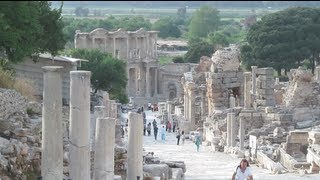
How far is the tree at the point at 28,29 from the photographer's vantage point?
19686 mm

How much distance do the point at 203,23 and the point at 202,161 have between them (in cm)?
11171

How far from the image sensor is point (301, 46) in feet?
245

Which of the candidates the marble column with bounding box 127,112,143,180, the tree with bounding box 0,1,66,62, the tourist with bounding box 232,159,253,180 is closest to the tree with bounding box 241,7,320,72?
the tree with bounding box 0,1,66,62

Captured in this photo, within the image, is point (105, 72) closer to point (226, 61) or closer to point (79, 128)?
point (226, 61)

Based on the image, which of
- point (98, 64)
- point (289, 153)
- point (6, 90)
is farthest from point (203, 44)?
point (6, 90)

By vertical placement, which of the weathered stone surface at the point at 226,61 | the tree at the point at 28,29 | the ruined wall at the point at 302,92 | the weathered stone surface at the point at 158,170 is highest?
the tree at the point at 28,29

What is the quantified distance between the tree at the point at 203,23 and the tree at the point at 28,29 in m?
110

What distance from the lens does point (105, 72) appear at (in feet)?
194

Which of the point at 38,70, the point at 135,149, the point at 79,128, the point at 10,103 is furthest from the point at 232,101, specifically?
the point at 79,128

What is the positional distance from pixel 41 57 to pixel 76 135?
13.9 metres

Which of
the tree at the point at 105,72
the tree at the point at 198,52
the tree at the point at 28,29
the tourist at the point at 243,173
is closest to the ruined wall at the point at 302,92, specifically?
the tree at the point at 28,29

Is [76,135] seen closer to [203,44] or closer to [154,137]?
[154,137]

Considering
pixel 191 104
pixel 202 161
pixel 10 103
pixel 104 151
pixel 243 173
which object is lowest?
pixel 202 161

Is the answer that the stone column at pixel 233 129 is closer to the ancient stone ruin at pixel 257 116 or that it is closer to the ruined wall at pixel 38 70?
the ancient stone ruin at pixel 257 116
